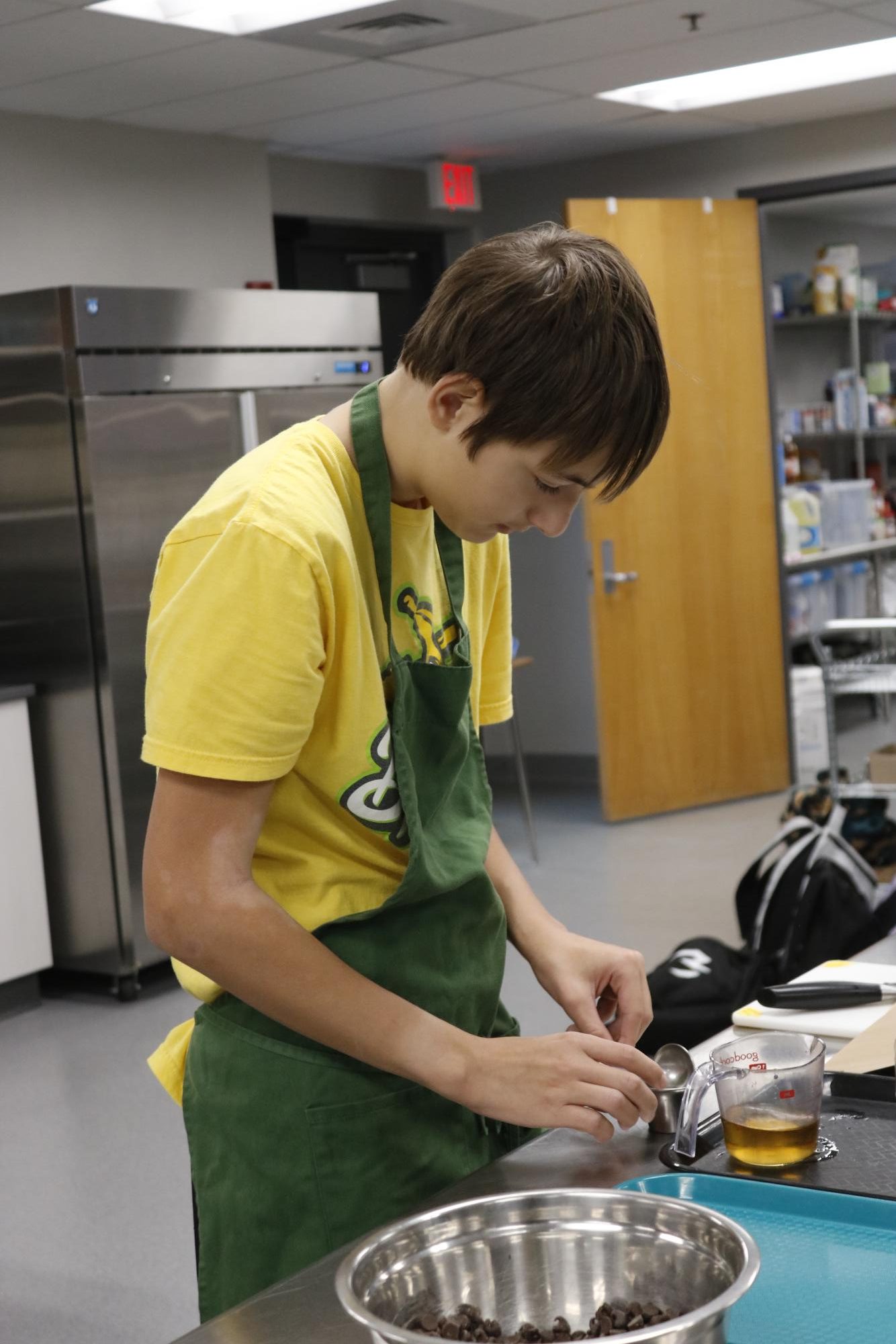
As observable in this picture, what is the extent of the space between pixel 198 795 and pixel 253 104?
4.65 m

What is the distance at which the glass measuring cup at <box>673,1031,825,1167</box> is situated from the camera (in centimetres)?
117

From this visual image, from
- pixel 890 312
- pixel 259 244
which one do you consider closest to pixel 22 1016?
pixel 259 244

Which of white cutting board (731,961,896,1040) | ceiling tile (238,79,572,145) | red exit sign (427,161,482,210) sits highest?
ceiling tile (238,79,572,145)

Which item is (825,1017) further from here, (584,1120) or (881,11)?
(881,11)

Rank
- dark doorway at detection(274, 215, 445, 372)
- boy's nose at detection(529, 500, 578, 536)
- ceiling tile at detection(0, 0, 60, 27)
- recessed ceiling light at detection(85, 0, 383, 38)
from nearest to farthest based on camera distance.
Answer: boy's nose at detection(529, 500, 578, 536), ceiling tile at detection(0, 0, 60, 27), recessed ceiling light at detection(85, 0, 383, 38), dark doorway at detection(274, 215, 445, 372)

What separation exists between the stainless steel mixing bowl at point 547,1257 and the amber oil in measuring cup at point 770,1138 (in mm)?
198

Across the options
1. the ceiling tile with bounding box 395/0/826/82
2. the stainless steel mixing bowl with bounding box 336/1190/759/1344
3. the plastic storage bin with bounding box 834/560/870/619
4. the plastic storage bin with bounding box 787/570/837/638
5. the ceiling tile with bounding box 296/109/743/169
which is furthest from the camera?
the plastic storage bin with bounding box 834/560/870/619

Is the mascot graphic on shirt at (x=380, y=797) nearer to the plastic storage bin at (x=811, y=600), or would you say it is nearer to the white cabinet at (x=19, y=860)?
the white cabinet at (x=19, y=860)

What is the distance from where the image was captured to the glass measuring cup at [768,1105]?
3.82 feet

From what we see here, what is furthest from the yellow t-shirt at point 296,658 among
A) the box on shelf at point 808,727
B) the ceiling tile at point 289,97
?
the box on shelf at point 808,727

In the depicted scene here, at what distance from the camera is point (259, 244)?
19.4 ft

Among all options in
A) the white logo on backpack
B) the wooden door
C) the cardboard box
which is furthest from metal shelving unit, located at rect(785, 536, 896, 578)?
the white logo on backpack

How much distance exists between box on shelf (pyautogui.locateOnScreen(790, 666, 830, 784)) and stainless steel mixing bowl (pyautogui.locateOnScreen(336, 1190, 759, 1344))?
5835 mm

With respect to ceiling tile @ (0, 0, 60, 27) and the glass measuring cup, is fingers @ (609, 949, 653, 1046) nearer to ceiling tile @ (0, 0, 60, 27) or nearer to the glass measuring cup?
the glass measuring cup
